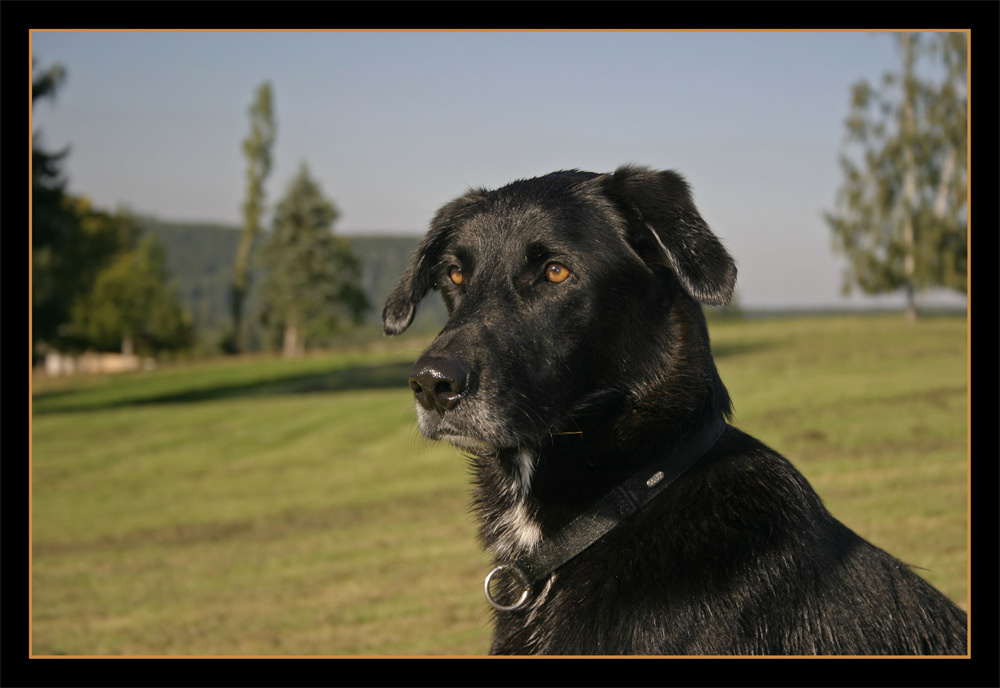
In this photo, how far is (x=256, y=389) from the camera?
4219cm

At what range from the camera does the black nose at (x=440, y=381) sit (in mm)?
3156

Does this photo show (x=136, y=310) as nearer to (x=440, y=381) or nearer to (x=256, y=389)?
(x=256, y=389)

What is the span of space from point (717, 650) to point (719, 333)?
4493 cm

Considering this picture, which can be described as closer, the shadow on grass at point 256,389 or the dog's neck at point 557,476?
the dog's neck at point 557,476

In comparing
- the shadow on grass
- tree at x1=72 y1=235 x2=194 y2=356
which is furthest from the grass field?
tree at x1=72 y1=235 x2=194 y2=356

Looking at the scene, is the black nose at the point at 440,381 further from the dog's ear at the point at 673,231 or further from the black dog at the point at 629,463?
the dog's ear at the point at 673,231

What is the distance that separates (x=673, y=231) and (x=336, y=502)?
14.8 meters

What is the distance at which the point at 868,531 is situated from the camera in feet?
35.0

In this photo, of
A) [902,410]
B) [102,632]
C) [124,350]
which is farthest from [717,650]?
[124,350]

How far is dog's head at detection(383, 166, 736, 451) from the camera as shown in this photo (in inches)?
129

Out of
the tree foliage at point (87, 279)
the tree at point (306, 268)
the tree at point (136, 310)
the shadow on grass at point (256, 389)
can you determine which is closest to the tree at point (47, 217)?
the tree foliage at point (87, 279)

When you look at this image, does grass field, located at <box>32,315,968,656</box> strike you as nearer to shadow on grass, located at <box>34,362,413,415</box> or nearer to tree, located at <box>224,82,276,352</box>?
shadow on grass, located at <box>34,362,413,415</box>

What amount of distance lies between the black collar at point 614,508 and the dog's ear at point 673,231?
534 mm

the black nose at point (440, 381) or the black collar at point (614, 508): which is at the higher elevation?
the black nose at point (440, 381)
